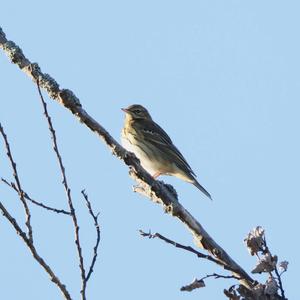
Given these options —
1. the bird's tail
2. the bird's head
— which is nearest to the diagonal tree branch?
the bird's tail

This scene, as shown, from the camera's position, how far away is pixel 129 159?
504 cm

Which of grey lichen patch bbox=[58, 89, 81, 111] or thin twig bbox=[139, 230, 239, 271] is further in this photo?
grey lichen patch bbox=[58, 89, 81, 111]

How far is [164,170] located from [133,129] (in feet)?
3.65

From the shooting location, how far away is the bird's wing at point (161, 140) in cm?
1256

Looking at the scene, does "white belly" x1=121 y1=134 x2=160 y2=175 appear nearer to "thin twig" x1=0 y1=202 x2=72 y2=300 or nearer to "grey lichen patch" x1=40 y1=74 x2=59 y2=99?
"grey lichen patch" x1=40 y1=74 x2=59 y2=99

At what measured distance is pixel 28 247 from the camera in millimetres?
3855

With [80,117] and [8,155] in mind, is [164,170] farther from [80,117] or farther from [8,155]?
[8,155]

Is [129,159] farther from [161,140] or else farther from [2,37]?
[161,140]

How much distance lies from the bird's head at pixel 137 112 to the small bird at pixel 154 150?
0.23 metres

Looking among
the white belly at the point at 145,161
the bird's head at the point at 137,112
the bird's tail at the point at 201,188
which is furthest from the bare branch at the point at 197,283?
the bird's head at the point at 137,112

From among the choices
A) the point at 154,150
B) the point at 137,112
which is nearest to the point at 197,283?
the point at 154,150

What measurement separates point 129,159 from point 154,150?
7.59m

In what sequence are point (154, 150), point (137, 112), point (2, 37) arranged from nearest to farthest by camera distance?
point (2, 37) → point (154, 150) → point (137, 112)

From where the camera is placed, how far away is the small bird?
1238cm
